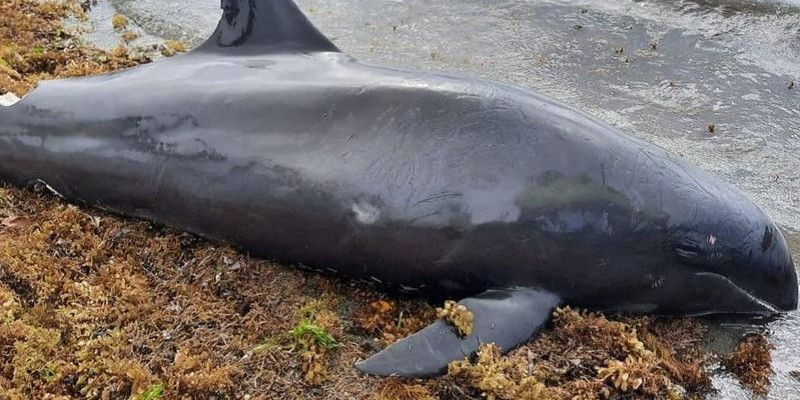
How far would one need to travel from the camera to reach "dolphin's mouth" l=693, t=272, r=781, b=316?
4.72m

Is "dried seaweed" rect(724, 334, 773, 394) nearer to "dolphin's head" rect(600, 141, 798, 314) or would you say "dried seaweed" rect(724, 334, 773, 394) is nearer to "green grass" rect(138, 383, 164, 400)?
"dolphin's head" rect(600, 141, 798, 314)

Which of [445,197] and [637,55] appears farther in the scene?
[637,55]

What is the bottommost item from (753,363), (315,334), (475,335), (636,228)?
(753,363)

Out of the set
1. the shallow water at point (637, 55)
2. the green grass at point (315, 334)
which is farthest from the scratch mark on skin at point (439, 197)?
the shallow water at point (637, 55)

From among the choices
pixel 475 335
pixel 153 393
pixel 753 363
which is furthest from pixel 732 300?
pixel 153 393

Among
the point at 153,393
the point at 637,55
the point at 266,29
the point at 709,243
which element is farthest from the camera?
the point at 637,55

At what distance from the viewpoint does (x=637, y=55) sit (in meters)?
8.69

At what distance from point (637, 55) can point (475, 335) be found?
18.0 ft

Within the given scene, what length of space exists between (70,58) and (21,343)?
4562mm

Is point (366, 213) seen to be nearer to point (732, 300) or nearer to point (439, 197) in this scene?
point (439, 197)

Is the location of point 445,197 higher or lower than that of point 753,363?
higher

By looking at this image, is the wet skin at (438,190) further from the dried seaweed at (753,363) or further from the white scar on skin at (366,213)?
the dried seaweed at (753,363)

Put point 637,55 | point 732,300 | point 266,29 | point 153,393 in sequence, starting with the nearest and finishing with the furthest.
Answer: point 153,393 < point 732,300 < point 266,29 < point 637,55

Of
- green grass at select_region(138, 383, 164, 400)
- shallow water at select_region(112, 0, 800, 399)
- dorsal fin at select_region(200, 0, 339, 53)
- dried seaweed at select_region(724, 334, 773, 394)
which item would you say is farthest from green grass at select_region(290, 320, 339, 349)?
shallow water at select_region(112, 0, 800, 399)
